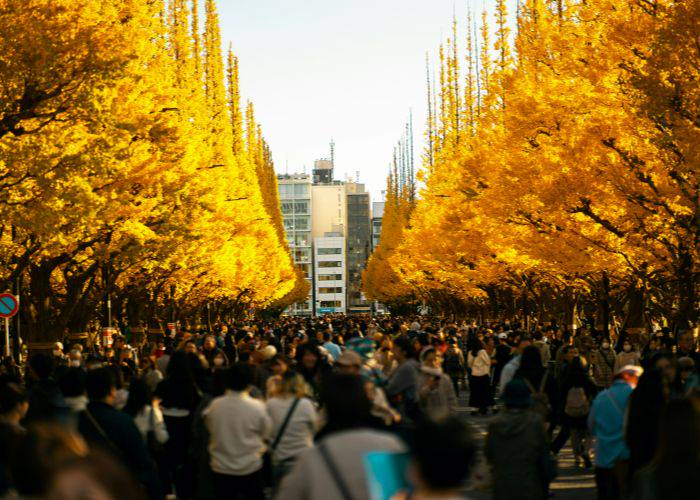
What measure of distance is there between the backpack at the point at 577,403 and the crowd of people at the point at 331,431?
0.02 metres

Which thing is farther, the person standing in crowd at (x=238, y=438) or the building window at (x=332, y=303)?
the building window at (x=332, y=303)

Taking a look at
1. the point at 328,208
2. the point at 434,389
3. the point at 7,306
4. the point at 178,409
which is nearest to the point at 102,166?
the point at 7,306

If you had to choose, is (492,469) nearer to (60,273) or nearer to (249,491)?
(249,491)

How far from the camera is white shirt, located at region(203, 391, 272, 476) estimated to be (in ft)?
25.7

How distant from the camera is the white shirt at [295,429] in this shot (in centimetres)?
775

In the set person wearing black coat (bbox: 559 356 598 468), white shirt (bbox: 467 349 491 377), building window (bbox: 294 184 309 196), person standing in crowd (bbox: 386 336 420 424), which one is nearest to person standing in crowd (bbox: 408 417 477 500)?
person standing in crowd (bbox: 386 336 420 424)

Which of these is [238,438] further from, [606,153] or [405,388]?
[606,153]

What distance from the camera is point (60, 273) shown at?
3381cm

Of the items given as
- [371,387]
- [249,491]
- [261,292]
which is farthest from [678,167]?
[261,292]

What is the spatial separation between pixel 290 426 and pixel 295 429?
42 mm

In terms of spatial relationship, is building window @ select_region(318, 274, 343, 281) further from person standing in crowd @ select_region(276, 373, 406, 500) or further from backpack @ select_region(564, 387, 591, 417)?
person standing in crowd @ select_region(276, 373, 406, 500)

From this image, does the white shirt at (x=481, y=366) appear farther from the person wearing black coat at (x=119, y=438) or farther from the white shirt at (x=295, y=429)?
the person wearing black coat at (x=119, y=438)

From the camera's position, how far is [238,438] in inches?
308

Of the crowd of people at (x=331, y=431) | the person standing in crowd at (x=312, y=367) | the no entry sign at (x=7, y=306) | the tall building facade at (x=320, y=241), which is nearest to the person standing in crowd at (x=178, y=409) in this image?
the crowd of people at (x=331, y=431)
